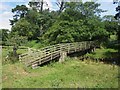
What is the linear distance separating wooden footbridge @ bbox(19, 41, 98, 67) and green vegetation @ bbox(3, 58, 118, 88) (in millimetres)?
885

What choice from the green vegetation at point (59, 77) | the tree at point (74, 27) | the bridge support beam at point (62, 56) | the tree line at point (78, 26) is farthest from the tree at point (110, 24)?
the green vegetation at point (59, 77)

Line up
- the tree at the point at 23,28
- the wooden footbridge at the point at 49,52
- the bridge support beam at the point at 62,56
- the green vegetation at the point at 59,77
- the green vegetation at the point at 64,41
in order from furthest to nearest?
the tree at the point at 23,28, the bridge support beam at the point at 62,56, the wooden footbridge at the point at 49,52, the green vegetation at the point at 64,41, the green vegetation at the point at 59,77

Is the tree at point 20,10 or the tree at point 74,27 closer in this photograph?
the tree at point 74,27

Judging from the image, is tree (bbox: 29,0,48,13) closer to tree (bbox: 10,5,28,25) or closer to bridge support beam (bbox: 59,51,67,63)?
tree (bbox: 10,5,28,25)

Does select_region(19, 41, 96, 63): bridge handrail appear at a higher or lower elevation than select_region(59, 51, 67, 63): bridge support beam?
higher

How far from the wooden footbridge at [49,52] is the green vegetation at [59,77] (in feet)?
2.90

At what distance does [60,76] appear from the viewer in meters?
17.4

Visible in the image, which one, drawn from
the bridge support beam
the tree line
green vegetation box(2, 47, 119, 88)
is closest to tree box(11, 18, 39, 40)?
the tree line

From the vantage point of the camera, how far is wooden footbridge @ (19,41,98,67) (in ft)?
66.5

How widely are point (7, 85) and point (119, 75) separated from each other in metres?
8.29

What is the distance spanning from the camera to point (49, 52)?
23.0 m

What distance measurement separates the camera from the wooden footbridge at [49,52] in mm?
20258

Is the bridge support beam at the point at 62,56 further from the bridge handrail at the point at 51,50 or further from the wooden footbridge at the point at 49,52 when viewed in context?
the bridge handrail at the point at 51,50

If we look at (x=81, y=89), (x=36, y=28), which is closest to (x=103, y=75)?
(x=81, y=89)
